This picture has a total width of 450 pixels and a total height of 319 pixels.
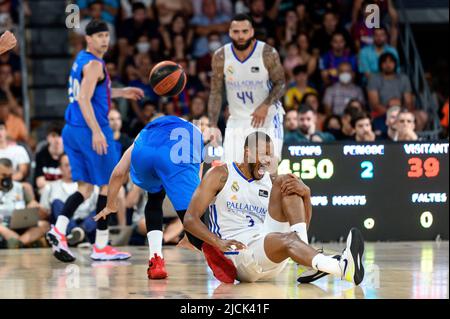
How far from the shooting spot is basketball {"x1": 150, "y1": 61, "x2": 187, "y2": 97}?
28.0 ft

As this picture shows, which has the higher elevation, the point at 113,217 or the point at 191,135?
the point at 191,135

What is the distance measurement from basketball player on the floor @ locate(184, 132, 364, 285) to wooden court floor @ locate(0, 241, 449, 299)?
202mm

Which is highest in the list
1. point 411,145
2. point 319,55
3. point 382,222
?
point 319,55

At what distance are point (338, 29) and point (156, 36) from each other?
266 cm

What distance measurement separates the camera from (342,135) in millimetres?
13109

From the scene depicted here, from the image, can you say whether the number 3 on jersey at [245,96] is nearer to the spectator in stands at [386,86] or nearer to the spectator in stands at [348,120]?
the spectator in stands at [348,120]

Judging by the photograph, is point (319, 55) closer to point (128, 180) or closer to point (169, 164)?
point (128, 180)

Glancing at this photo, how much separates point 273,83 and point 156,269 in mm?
3249

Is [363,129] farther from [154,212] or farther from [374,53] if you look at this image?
[154,212]

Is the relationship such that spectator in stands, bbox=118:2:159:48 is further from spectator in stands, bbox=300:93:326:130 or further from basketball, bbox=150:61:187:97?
basketball, bbox=150:61:187:97

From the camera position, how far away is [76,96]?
9.95 m
